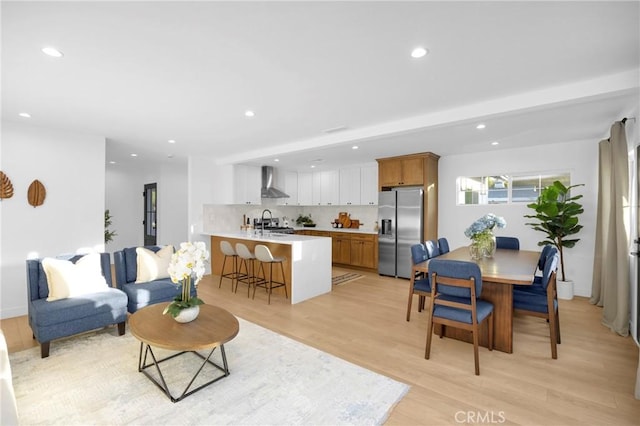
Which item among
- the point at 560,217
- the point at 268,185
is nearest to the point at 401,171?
the point at 560,217

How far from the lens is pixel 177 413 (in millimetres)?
2068

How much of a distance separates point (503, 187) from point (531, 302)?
3.23 meters

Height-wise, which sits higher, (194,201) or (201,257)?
(194,201)

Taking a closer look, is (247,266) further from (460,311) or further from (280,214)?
(460,311)

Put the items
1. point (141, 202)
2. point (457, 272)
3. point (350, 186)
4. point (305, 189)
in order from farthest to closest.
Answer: point (141, 202) → point (305, 189) → point (350, 186) → point (457, 272)

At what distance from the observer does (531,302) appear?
3.02 meters

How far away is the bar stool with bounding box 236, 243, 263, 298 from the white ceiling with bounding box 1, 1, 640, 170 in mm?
1909

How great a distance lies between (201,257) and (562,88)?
11.9ft

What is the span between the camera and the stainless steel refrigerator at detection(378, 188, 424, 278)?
19.6 ft

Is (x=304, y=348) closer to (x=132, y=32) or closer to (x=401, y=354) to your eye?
(x=401, y=354)

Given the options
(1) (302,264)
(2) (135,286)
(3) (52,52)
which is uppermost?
(3) (52,52)

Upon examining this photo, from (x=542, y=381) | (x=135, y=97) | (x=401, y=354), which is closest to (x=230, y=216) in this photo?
(x=135, y=97)

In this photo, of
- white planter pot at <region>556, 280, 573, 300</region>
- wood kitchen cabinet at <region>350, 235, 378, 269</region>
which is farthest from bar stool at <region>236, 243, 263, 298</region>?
white planter pot at <region>556, 280, 573, 300</region>

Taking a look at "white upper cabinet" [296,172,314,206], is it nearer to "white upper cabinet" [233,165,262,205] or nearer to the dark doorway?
"white upper cabinet" [233,165,262,205]
